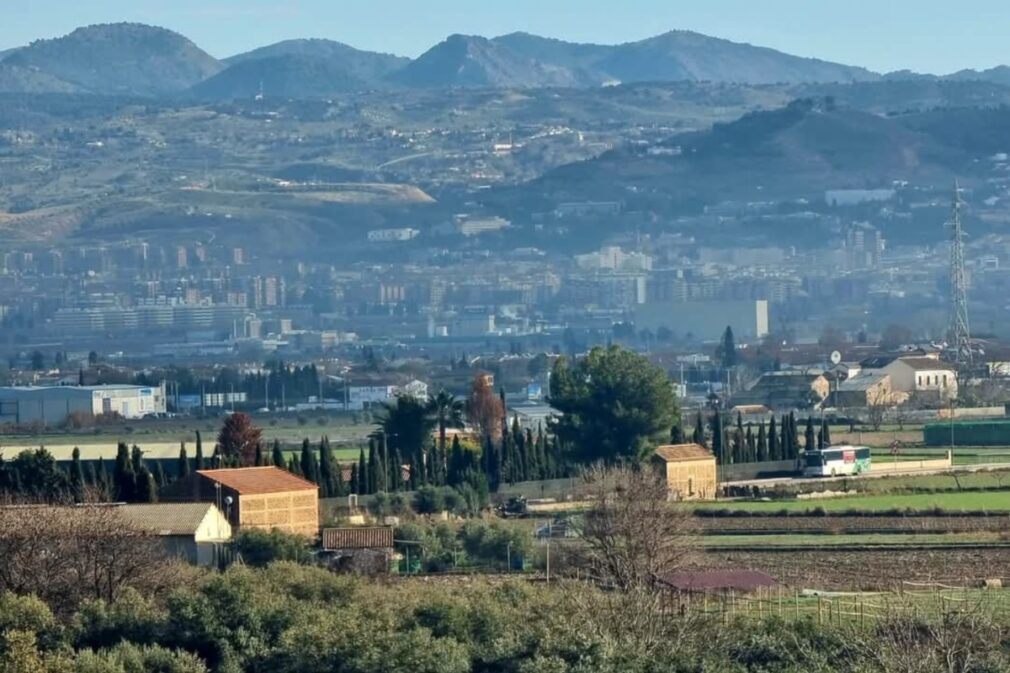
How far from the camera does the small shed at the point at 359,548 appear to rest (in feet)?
120

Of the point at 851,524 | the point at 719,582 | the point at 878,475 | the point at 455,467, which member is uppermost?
the point at 719,582

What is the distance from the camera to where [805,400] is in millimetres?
83188

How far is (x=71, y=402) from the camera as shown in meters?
87.2

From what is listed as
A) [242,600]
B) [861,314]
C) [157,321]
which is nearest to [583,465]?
[242,600]

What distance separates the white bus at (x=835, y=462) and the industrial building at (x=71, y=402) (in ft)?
112

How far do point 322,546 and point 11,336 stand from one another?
14072 centimetres

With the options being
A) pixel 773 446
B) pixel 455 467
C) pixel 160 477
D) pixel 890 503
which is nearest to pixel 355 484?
pixel 455 467

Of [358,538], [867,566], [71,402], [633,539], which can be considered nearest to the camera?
[633,539]

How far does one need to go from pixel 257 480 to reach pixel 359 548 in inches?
154

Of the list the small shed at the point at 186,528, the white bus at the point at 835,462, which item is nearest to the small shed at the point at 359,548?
the small shed at the point at 186,528

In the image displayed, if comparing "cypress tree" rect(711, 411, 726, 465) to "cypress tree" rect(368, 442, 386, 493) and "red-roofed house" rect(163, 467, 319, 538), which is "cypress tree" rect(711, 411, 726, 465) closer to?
"cypress tree" rect(368, 442, 386, 493)

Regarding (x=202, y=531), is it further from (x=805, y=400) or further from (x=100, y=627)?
(x=805, y=400)

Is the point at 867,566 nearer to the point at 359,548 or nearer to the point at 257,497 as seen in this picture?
the point at 359,548

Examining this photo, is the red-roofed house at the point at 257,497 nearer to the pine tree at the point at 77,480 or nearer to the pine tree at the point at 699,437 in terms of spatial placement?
the pine tree at the point at 77,480
